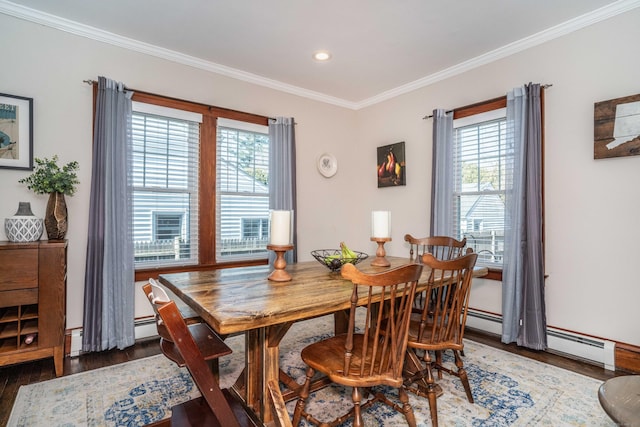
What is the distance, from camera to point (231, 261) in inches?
139

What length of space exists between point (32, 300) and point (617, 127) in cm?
432

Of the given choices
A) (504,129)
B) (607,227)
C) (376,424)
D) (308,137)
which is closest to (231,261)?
(308,137)

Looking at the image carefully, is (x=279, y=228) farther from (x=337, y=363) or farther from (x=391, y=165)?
(x=391, y=165)

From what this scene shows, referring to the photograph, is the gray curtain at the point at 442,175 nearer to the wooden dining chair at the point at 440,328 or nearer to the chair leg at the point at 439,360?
the chair leg at the point at 439,360

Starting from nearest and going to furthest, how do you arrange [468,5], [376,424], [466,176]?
[376,424], [468,5], [466,176]

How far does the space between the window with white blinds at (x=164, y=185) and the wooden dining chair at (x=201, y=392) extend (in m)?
1.85

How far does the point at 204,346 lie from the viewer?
160 centimetres

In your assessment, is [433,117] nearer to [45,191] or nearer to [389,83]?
[389,83]

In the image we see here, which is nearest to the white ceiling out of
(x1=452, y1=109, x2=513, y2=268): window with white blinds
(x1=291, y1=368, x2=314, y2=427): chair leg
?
(x1=452, y1=109, x2=513, y2=268): window with white blinds

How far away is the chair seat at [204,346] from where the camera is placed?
4.88 feet

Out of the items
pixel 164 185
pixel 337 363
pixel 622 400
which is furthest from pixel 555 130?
pixel 164 185

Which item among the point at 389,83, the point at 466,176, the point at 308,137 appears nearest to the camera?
the point at 466,176

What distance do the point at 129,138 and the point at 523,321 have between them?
3.71 meters

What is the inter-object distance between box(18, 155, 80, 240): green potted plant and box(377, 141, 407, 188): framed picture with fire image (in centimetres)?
319
